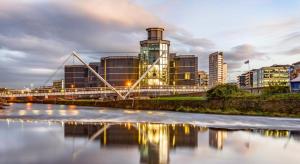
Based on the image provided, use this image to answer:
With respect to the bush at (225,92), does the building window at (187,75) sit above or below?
above

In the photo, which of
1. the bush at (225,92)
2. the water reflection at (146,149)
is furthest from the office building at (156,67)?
the water reflection at (146,149)

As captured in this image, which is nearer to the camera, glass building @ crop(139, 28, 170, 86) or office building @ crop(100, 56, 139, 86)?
glass building @ crop(139, 28, 170, 86)

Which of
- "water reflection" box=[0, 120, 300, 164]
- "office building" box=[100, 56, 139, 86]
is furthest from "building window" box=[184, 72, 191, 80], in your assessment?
"water reflection" box=[0, 120, 300, 164]

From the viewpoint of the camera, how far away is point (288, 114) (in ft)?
161

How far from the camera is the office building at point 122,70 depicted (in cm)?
18738

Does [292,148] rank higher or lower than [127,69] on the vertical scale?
lower

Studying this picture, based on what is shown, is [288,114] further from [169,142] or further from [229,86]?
[169,142]

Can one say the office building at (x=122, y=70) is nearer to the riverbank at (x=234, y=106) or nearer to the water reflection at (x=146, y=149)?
the riverbank at (x=234, y=106)

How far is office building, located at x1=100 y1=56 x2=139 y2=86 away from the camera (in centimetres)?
18738

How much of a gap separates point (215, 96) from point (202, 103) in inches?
123

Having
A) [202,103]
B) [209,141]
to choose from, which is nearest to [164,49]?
[202,103]

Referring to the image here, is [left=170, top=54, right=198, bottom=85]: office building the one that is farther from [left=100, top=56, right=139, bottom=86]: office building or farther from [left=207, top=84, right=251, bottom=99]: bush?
[left=207, top=84, right=251, bottom=99]: bush

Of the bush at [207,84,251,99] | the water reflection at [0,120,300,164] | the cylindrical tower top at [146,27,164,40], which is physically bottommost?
the water reflection at [0,120,300,164]

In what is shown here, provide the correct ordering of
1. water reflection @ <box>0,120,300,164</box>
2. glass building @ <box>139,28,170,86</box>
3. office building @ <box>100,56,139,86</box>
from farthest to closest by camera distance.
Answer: office building @ <box>100,56,139,86</box>, glass building @ <box>139,28,170,86</box>, water reflection @ <box>0,120,300,164</box>
